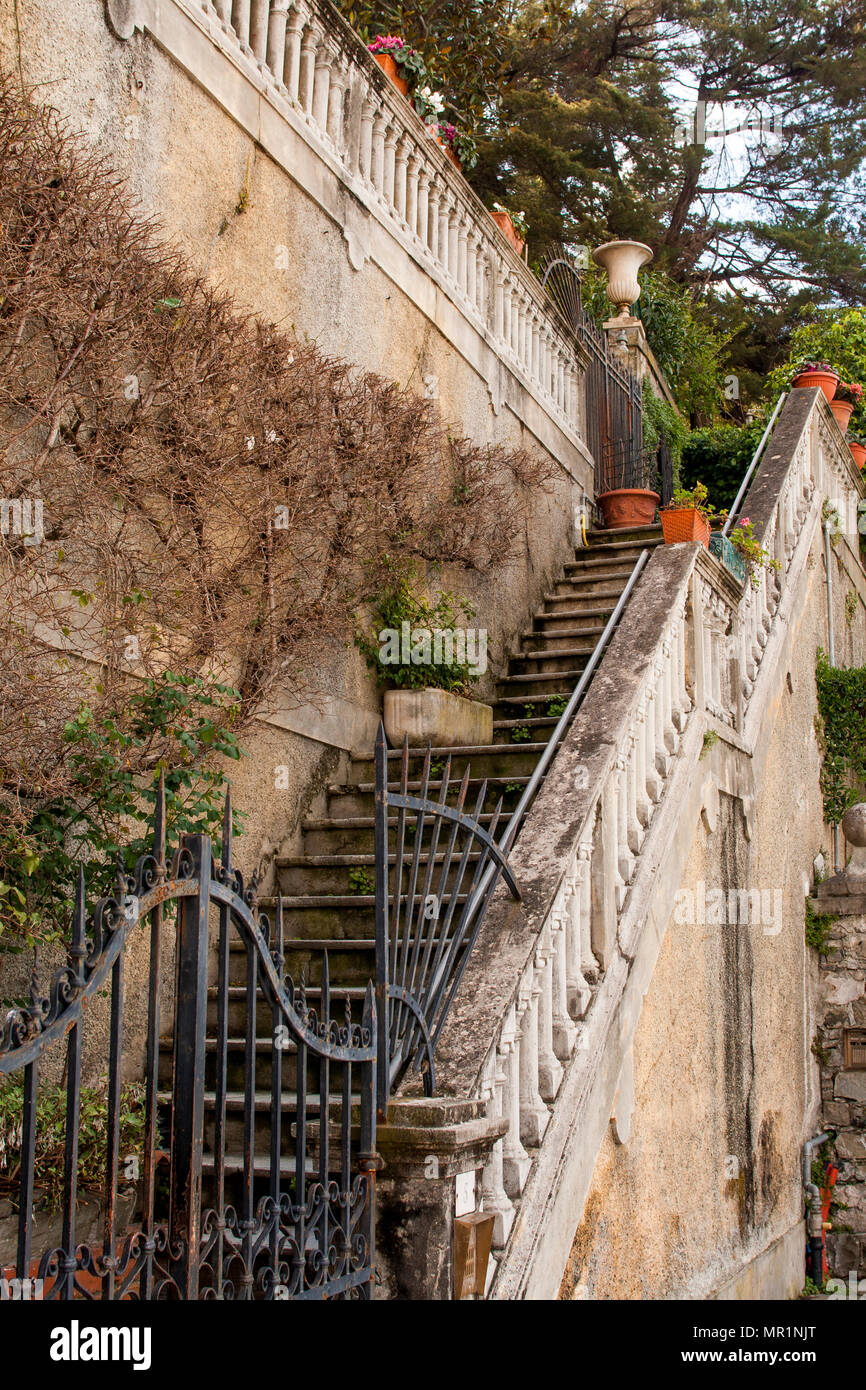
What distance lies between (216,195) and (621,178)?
709 inches

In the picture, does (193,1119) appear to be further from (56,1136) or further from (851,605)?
(851,605)

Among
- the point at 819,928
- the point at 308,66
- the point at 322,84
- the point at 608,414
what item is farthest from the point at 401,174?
the point at 819,928

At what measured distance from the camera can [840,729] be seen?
33.7 ft

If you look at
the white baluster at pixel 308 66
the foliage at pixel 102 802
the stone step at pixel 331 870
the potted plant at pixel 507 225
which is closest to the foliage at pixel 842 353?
the potted plant at pixel 507 225

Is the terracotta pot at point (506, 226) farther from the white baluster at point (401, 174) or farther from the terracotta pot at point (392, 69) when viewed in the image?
the white baluster at point (401, 174)

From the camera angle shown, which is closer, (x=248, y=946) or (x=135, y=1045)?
(x=248, y=946)

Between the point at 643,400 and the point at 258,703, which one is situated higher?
the point at 643,400

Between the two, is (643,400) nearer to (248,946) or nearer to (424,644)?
(424,644)

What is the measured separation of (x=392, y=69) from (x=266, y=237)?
10.2 ft

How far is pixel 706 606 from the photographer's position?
660 centimetres

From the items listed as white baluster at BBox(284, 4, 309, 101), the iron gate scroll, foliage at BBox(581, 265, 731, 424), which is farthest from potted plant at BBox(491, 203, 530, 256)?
the iron gate scroll

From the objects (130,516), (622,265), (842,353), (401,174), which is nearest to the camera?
(130,516)
